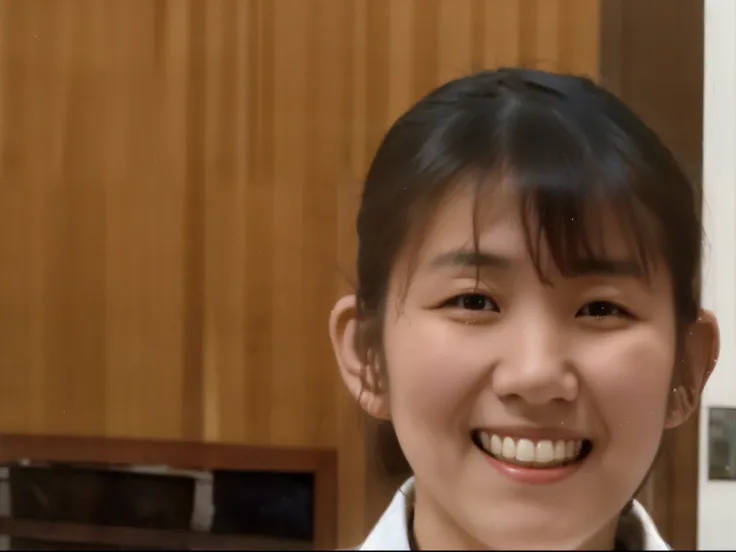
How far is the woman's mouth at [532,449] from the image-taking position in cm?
41

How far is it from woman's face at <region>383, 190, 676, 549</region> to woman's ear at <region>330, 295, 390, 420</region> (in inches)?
1.3

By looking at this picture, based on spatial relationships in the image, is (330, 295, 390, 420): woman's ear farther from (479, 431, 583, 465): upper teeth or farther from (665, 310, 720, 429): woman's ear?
(665, 310, 720, 429): woman's ear

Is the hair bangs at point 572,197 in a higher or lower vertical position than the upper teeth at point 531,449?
higher

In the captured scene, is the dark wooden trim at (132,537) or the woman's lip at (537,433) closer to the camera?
the woman's lip at (537,433)

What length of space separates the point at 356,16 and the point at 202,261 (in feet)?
0.64

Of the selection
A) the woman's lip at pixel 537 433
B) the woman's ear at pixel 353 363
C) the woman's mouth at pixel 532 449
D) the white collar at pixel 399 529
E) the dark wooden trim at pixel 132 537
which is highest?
the woman's ear at pixel 353 363

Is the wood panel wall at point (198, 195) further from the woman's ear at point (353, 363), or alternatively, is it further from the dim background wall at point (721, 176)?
the dim background wall at point (721, 176)

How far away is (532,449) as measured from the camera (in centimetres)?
41

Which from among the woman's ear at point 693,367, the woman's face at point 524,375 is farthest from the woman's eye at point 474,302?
the woman's ear at point 693,367

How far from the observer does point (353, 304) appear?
480 mm

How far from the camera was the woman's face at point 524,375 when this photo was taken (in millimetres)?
395

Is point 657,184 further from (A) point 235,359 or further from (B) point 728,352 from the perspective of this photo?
(A) point 235,359

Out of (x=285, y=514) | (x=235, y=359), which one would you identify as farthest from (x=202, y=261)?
(x=285, y=514)

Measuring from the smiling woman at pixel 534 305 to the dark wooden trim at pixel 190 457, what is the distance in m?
0.09
